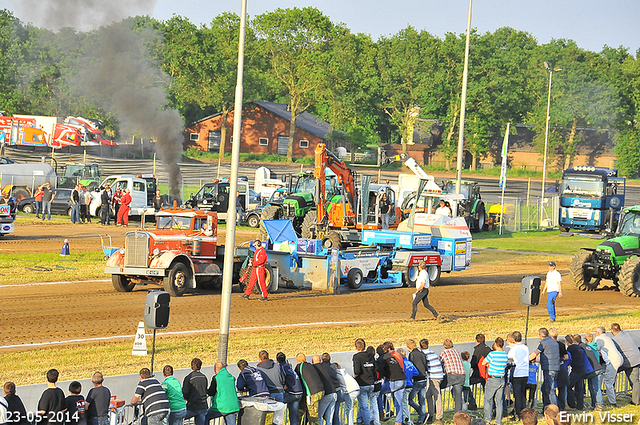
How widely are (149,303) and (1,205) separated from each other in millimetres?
20881

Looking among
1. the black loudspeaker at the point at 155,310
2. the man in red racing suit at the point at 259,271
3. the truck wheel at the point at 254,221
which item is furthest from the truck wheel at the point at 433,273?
the truck wheel at the point at 254,221

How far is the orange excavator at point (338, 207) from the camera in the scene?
1168 inches

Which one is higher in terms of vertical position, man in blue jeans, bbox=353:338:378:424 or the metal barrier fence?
the metal barrier fence

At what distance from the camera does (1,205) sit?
3089 cm

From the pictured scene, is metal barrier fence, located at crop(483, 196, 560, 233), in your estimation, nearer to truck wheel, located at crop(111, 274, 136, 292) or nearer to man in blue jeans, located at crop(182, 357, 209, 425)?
truck wheel, located at crop(111, 274, 136, 292)

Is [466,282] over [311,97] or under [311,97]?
under

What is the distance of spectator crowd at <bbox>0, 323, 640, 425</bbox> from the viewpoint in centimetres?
980

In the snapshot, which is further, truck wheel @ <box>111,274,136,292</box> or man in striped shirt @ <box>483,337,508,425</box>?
truck wheel @ <box>111,274,136,292</box>

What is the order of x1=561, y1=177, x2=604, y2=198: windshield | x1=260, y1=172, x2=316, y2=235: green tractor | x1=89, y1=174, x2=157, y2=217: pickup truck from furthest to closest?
x1=561, y1=177, x2=604, y2=198: windshield
x1=89, y1=174, x2=157, y2=217: pickup truck
x1=260, y1=172, x2=316, y2=235: green tractor

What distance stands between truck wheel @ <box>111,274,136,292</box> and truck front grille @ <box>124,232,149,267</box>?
3.53 feet

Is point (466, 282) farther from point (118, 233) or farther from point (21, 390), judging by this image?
point (21, 390)

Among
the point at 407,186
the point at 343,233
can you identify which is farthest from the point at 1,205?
the point at 407,186

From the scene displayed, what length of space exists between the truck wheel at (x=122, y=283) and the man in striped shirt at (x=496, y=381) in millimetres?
12116

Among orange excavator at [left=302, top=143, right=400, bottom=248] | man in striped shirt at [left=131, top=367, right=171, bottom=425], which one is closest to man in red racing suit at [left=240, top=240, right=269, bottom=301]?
orange excavator at [left=302, top=143, right=400, bottom=248]
